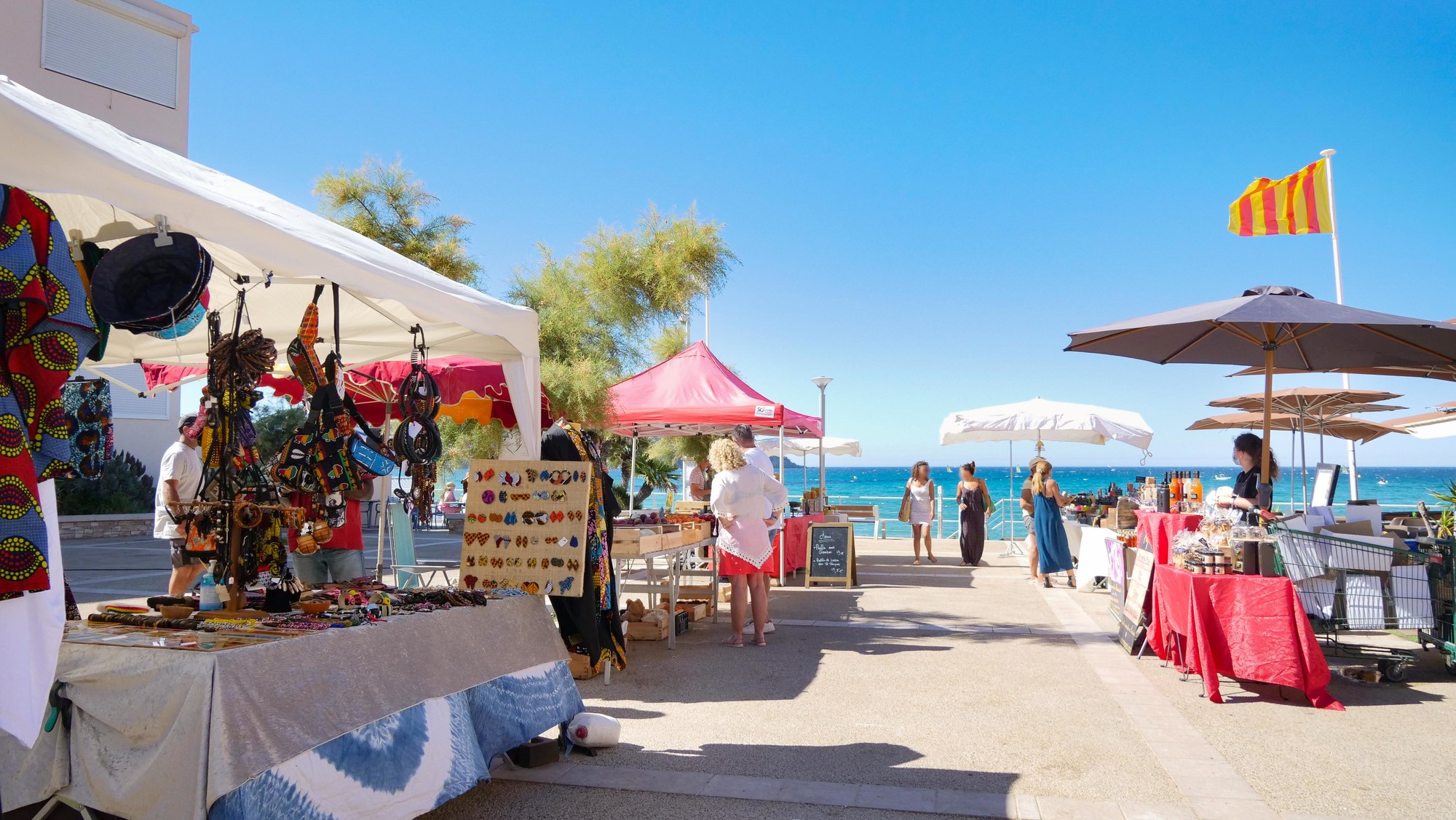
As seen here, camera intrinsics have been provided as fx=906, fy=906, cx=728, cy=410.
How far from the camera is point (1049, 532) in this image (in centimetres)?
1152

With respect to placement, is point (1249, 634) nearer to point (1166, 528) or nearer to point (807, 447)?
point (1166, 528)

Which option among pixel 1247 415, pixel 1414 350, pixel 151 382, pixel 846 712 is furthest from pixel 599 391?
pixel 1247 415

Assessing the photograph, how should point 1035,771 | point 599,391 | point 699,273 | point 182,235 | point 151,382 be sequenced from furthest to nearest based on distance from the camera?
point 699,273 → point 599,391 → point 151,382 → point 1035,771 → point 182,235

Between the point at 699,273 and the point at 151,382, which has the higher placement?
the point at 699,273

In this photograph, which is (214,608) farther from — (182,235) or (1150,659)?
(1150,659)

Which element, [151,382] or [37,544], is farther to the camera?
[151,382]

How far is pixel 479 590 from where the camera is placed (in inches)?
179

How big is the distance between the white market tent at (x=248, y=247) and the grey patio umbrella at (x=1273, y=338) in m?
4.69

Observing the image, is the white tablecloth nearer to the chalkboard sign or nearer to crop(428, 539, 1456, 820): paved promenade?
the chalkboard sign

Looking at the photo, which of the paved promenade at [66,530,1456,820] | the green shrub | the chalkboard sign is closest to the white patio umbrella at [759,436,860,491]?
the chalkboard sign

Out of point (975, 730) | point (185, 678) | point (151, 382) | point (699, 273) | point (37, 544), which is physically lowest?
point (975, 730)

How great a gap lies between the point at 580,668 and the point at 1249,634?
4.32 metres

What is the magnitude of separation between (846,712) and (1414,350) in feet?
17.7

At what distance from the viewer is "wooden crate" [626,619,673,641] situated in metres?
7.79
